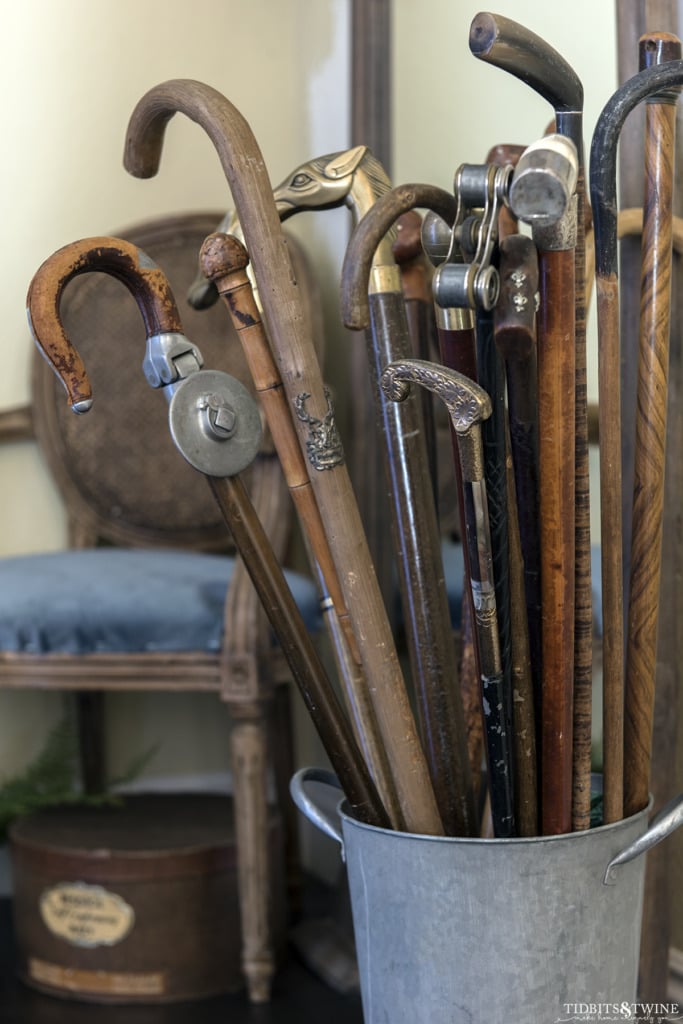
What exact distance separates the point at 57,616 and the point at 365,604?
66cm

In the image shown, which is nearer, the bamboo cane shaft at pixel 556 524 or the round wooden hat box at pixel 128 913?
the bamboo cane shaft at pixel 556 524

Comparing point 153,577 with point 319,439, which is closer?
point 319,439

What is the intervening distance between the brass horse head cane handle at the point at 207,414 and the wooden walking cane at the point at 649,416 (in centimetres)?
15

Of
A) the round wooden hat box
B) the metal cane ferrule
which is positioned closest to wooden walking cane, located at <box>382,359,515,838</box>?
the metal cane ferrule

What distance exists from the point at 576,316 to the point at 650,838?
0.85 ft

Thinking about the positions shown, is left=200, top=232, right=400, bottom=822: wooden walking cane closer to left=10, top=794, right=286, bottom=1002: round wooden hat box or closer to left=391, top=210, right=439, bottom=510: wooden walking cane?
left=391, top=210, right=439, bottom=510: wooden walking cane

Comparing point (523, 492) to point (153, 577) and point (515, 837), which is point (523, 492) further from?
point (153, 577)

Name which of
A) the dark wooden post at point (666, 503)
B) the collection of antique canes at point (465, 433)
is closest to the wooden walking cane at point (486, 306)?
Answer: the collection of antique canes at point (465, 433)

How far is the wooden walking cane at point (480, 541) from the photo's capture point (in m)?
0.49

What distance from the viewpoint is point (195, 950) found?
124 cm

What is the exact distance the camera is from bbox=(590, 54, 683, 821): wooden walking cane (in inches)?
22.1

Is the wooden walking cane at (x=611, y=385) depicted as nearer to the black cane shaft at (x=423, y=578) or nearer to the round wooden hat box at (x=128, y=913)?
the black cane shaft at (x=423, y=578)

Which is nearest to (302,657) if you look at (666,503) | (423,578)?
(423,578)

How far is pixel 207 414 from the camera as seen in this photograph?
56 centimetres
